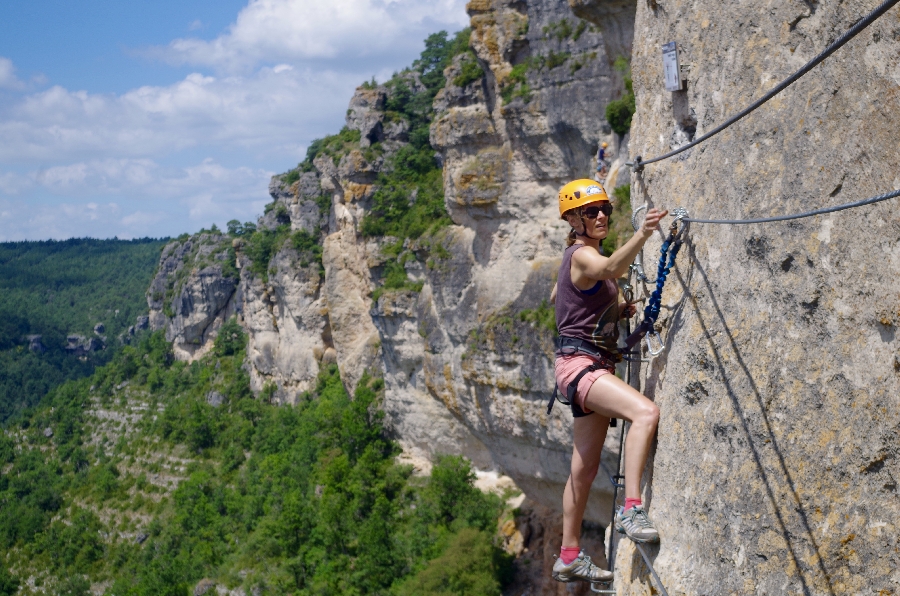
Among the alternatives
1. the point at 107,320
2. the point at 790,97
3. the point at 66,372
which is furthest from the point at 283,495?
the point at 107,320

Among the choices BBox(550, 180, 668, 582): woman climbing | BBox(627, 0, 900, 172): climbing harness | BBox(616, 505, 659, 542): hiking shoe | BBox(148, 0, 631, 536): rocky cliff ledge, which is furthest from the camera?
BBox(148, 0, 631, 536): rocky cliff ledge

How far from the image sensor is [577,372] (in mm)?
5176

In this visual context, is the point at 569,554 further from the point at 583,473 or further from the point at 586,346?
the point at 586,346

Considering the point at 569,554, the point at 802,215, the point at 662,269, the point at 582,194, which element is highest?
the point at 582,194

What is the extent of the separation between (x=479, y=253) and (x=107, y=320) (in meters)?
Result: 99.9

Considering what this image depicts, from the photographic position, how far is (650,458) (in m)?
4.79

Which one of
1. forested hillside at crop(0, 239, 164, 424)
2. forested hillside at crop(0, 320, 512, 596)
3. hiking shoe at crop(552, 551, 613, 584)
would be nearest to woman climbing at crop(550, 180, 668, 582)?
hiking shoe at crop(552, 551, 613, 584)

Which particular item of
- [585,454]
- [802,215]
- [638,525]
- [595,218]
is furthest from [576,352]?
[802,215]

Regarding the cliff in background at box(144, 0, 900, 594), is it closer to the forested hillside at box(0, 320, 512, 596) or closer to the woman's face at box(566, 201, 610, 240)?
the woman's face at box(566, 201, 610, 240)

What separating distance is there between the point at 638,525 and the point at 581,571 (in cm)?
125

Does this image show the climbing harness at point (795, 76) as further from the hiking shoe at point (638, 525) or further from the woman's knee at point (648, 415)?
the hiking shoe at point (638, 525)

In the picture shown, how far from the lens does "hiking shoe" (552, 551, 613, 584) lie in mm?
5477

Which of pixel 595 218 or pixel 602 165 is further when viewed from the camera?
pixel 602 165

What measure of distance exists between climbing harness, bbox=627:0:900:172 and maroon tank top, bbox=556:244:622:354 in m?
0.90
